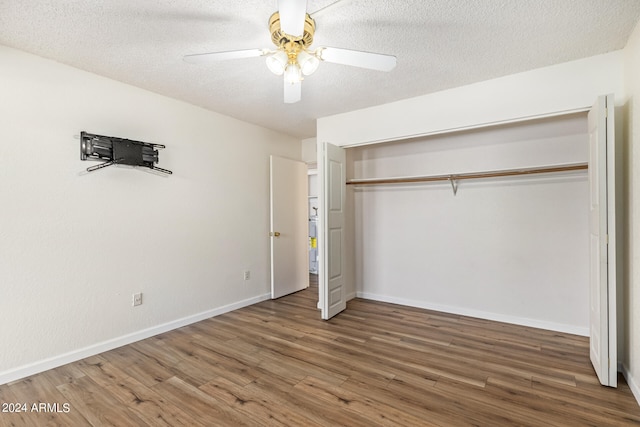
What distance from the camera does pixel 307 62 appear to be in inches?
75.0

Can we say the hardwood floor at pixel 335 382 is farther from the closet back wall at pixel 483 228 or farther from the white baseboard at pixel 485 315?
the closet back wall at pixel 483 228

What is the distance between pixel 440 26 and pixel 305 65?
3.10ft

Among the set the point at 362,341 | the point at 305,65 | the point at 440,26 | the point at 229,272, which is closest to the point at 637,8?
the point at 440,26

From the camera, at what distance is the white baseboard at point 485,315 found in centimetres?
307

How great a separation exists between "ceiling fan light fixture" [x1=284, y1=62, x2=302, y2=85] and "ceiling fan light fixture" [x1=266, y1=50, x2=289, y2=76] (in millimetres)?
25

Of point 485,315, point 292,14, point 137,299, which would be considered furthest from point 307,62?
point 485,315

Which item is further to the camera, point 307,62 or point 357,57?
point 307,62

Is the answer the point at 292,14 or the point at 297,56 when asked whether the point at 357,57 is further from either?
the point at 292,14

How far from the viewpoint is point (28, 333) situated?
2.35m

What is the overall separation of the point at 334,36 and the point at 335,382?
246 cm

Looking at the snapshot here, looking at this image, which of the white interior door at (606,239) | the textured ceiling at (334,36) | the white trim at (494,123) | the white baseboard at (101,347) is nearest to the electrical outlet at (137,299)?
the white baseboard at (101,347)

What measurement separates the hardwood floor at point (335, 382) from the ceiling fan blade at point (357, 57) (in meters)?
2.12

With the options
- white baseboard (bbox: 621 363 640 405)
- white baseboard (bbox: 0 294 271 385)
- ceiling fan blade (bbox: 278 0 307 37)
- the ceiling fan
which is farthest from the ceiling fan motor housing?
white baseboard (bbox: 621 363 640 405)

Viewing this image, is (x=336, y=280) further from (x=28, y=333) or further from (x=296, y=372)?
(x=28, y=333)
